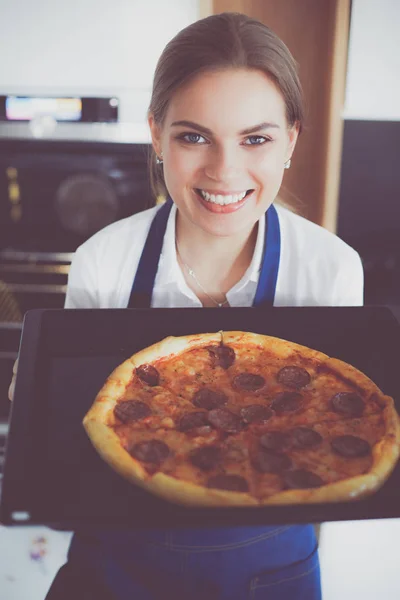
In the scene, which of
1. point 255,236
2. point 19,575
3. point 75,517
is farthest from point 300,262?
point 19,575

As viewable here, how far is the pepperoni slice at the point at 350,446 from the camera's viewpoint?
3.40ft

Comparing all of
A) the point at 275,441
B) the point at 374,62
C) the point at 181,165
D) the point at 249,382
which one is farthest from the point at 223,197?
the point at 374,62

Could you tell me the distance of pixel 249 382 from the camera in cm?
123

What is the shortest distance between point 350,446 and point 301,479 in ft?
0.45

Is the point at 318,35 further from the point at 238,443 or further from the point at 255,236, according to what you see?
the point at 238,443

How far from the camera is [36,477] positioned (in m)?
0.96

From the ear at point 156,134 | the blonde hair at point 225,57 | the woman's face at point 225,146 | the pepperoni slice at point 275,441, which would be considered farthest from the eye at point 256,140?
the pepperoni slice at point 275,441

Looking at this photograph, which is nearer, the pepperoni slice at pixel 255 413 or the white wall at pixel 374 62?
the pepperoni slice at pixel 255 413

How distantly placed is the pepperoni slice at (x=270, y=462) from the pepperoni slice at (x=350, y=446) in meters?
0.09

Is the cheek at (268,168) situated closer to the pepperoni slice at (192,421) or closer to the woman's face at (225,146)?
the woman's face at (225,146)

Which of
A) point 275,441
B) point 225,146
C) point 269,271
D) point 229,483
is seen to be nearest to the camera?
point 229,483

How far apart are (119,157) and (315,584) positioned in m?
1.50

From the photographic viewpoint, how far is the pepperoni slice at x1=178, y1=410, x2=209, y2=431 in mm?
1099

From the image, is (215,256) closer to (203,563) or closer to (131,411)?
(131,411)
